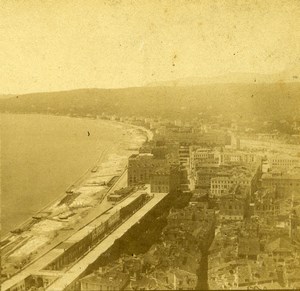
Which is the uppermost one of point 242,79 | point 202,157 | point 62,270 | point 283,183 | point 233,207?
point 242,79

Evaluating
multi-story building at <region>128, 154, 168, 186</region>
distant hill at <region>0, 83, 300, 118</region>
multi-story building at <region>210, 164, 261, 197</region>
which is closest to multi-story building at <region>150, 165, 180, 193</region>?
multi-story building at <region>128, 154, 168, 186</region>

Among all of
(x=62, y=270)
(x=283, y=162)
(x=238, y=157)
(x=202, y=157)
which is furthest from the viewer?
(x=202, y=157)

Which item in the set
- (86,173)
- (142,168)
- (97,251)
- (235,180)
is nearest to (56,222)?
(97,251)

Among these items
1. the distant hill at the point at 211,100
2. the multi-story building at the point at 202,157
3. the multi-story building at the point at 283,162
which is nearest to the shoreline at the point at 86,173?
the distant hill at the point at 211,100

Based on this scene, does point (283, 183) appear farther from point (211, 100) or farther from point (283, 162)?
point (211, 100)

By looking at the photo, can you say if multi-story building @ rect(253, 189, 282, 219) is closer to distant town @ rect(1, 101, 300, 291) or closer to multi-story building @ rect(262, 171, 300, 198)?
distant town @ rect(1, 101, 300, 291)

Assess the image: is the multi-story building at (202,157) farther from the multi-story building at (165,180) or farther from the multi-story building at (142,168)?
the multi-story building at (142,168)
